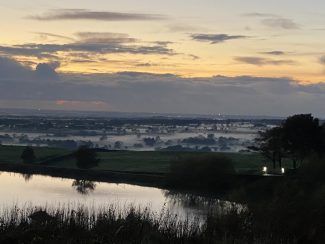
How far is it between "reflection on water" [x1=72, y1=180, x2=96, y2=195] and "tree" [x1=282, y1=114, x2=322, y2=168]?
1042 inches

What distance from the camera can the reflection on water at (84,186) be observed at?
73125 millimetres

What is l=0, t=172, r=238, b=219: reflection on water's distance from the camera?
5805 centimetres

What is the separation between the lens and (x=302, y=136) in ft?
252

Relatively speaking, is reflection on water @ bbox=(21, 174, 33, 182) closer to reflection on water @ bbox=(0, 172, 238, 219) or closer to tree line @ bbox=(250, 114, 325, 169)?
reflection on water @ bbox=(0, 172, 238, 219)

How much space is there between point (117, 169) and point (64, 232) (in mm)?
65685

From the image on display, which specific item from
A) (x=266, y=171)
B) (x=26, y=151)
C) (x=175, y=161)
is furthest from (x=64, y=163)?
(x=266, y=171)

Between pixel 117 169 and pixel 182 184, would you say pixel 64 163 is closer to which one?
pixel 117 169

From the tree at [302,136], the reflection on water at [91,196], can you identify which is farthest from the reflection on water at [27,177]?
the tree at [302,136]

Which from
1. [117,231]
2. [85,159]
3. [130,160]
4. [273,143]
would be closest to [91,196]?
[85,159]

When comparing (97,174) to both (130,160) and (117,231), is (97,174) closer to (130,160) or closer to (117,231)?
(130,160)

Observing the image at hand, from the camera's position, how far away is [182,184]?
76.7 m

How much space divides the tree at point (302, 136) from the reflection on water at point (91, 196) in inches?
612

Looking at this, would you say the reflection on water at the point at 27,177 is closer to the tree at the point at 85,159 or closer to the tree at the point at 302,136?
the tree at the point at 85,159

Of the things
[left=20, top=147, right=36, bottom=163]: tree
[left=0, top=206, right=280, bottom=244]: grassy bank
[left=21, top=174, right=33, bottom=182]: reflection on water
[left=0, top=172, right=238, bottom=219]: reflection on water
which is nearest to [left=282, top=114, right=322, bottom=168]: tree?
[left=0, top=172, right=238, bottom=219]: reflection on water
